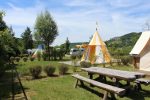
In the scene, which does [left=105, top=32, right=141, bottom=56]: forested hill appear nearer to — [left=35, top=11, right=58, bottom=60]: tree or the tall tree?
[left=35, top=11, right=58, bottom=60]: tree

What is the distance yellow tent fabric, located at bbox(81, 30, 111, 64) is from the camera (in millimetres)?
28891

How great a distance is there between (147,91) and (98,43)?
17258mm

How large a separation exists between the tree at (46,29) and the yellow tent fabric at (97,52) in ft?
61.0

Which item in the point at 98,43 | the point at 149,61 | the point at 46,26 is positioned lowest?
the point at 149,61

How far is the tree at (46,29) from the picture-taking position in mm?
47281

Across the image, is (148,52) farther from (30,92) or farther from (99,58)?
(30,92)

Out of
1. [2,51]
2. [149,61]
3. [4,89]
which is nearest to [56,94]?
[4,89]

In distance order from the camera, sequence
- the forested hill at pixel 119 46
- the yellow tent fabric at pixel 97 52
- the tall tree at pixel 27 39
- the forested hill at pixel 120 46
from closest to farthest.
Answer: the yellow tent fabric at pixel 97 52 → the forested hill at pixel 119 46 → the forested hill at pixel 120 46 → the tall tree at pixel 27 39

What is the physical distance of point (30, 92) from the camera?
41.6 ft

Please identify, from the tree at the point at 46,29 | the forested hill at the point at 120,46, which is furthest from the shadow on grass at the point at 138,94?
the tree at the point at 46,29

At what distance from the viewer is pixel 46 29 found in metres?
47.3

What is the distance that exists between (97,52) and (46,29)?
65.6 ft

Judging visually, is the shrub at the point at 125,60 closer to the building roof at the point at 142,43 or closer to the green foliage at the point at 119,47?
the building roof at the point at 142,43

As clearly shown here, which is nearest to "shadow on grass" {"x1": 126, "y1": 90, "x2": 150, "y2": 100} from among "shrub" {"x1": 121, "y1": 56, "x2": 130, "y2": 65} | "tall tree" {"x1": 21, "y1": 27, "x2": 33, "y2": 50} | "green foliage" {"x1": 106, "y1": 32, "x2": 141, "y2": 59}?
"shrub" {"x1": 121, "y1": 56, "x2": 130, "y2": 65}
